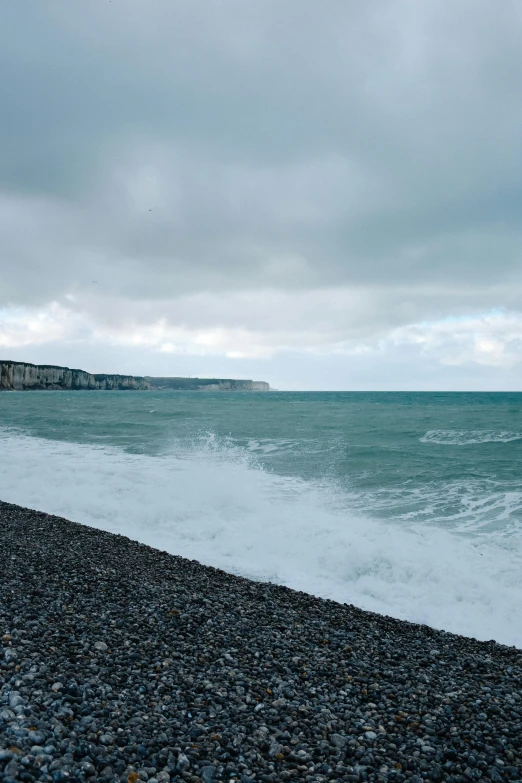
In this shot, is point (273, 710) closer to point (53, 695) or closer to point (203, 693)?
point (203, 693)

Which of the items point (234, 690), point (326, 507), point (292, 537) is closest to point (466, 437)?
point (326, 507)

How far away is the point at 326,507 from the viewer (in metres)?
16.2

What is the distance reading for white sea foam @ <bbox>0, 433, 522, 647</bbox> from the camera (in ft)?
29.9

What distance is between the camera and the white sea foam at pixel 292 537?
911 cm

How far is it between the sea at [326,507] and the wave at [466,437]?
12.4 inches

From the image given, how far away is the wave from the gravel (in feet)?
87.9

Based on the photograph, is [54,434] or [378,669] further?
[54,434]

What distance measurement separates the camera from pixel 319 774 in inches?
155

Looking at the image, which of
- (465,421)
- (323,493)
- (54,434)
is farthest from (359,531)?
(465,421)

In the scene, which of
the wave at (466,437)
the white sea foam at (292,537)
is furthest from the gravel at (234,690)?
the wave at (466,437)

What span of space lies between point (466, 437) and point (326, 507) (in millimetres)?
22461

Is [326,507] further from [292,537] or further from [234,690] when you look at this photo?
[234,690]

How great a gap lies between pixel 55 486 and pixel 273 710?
15202 mm

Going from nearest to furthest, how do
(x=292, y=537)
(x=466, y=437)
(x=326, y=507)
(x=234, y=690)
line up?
(x=234, y=690) → (x=292, y=537) → (x=326, y=507) → (x=466, y=437)
